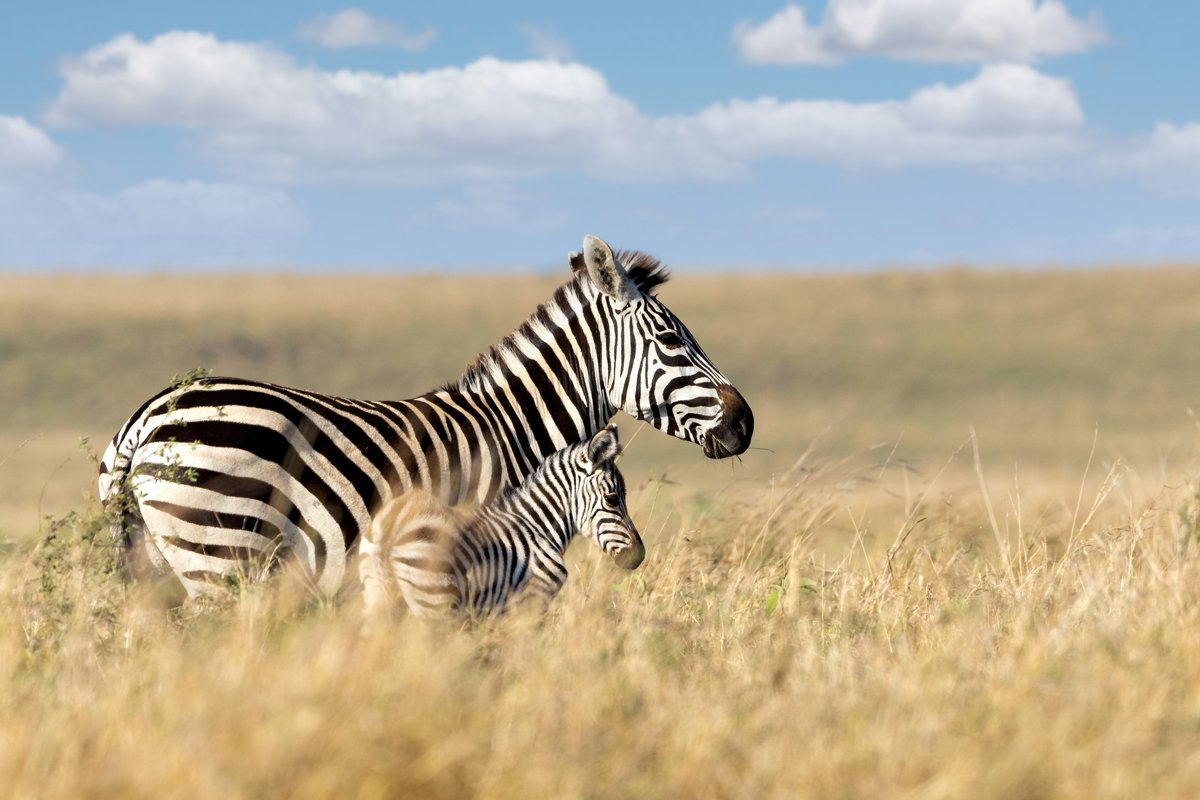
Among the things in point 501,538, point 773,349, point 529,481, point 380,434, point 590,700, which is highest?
point 380,434

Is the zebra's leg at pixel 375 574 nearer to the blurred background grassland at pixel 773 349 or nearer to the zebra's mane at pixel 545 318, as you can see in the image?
the zebra's mane at pixel 545 318

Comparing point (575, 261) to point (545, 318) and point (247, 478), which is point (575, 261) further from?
point (247, 478)

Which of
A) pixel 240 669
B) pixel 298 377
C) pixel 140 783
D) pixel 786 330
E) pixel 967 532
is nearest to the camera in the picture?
pixel 140 783

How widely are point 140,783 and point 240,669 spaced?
625mm

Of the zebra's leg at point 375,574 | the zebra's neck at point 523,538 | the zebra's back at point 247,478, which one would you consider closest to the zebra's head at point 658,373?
the zebra's neck at point 523,538

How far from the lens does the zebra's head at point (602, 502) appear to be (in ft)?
23.5

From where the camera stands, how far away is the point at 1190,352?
2283 inches

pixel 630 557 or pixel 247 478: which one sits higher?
pixel 247 478

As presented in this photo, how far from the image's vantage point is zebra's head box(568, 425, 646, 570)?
715 cm

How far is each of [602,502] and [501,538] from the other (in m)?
0.57

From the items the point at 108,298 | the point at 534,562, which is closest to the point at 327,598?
the point at 534,562

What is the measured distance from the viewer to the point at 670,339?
780 centimetres

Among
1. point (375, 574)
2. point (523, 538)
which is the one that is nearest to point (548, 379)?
point (523, 538)

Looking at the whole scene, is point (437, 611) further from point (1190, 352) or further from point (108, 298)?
point (108, 298)
